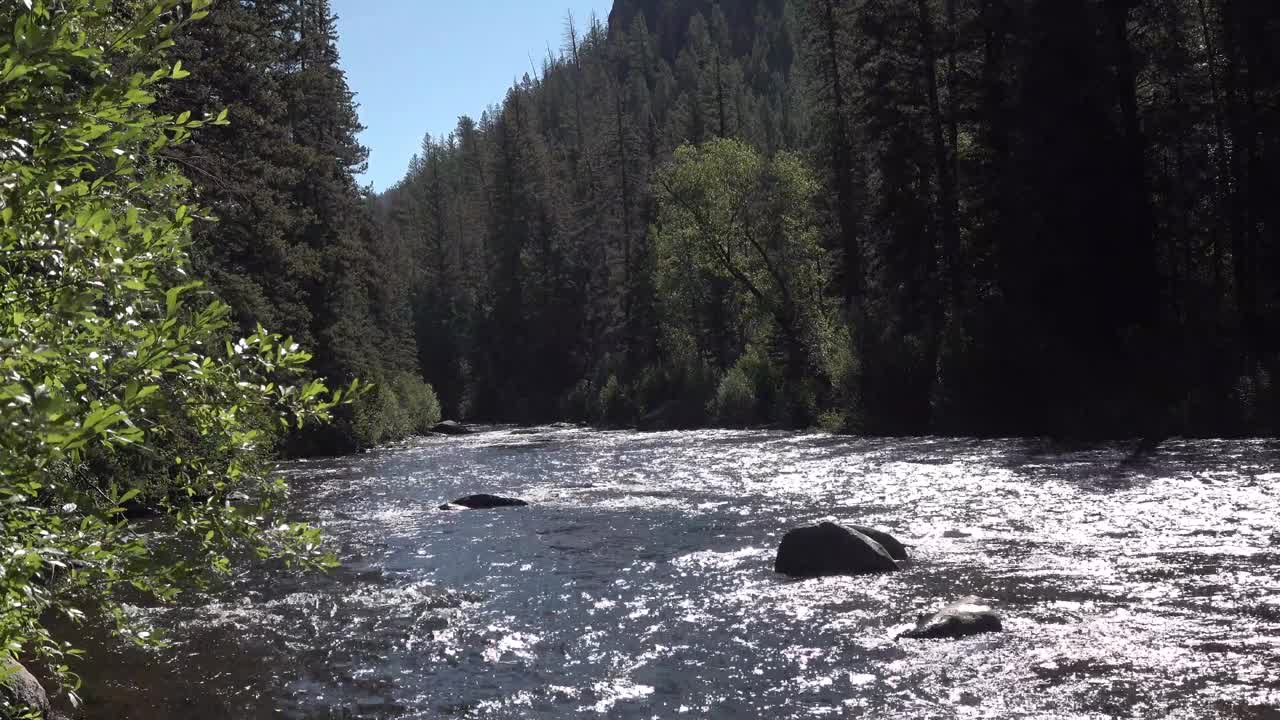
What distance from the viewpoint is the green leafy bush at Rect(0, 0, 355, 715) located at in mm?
2871

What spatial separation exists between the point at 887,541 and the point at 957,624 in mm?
3760

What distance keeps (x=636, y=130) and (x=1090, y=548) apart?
62221 millimetres

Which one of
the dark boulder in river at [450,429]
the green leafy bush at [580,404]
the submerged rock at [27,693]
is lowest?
the submerged rock at [27,693]

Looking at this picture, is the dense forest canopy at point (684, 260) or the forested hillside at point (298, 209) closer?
the dense forest canopy at point (684, 260)

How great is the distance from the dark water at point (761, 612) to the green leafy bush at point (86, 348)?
5.22 meters

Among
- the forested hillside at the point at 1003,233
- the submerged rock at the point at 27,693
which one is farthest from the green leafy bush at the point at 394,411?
the submerged rock at the point at 27,693

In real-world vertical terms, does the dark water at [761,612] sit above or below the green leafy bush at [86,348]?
below

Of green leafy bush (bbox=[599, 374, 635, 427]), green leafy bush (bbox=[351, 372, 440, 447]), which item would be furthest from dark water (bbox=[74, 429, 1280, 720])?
green leafy bush (bbox=[599, 374, 635, 427])

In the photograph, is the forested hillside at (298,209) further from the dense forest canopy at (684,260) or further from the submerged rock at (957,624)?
the submerged rock at (957,624)

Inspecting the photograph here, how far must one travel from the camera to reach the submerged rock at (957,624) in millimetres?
9984

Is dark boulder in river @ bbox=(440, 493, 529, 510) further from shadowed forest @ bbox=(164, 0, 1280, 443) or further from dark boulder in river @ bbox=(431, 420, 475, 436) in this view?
dark boulder in river @ bbox=(431, 420, 475, 436)

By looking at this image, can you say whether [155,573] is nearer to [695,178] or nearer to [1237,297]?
[1237,297]

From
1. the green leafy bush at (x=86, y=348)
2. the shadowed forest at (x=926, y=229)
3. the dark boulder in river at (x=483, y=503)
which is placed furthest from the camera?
the shadowed forest at (x=926, y=229)

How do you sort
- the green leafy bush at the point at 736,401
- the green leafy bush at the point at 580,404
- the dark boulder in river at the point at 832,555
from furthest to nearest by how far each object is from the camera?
the green leafy bush at the point at 580,404
the green leafy bush at the point at 736,401
the dark boulder in river at the point at 832,555
